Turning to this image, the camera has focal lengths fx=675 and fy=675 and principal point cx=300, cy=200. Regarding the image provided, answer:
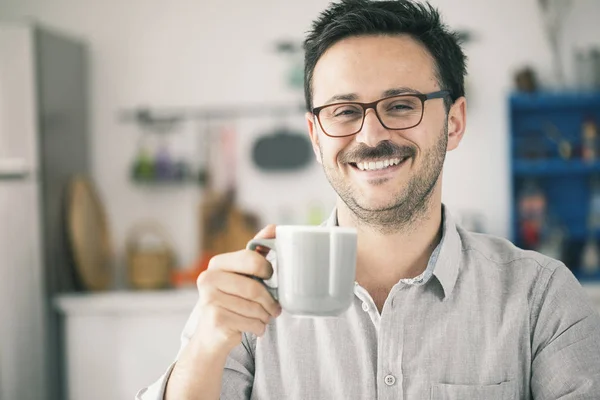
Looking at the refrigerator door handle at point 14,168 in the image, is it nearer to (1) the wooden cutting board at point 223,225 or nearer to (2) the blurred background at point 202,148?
(2) the blurred background at point 202,148

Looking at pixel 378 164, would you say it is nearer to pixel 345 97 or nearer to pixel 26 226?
pixel 345 97

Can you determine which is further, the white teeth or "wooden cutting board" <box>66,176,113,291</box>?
"wooden cutting board" <box>66,176,113,291</box>

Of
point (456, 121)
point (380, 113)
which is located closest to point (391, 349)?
point (380, 113)

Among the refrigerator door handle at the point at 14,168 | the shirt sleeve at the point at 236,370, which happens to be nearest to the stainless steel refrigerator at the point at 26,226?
the refrigerator door handle at the point at 14,168

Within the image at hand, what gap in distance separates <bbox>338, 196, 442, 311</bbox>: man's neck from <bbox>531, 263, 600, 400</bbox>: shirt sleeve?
0.26m

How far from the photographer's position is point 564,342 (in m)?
1.26

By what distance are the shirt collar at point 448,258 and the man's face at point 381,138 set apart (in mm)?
85

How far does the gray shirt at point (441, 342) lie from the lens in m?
1.28

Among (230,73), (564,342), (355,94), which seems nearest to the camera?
(564,342)

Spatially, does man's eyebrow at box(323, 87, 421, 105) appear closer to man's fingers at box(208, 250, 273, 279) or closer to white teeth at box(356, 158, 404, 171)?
white teeth at box(356, 158, 404, 171)

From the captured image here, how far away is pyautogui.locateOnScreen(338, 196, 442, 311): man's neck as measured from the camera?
56.2 inches

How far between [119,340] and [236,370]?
2109mm

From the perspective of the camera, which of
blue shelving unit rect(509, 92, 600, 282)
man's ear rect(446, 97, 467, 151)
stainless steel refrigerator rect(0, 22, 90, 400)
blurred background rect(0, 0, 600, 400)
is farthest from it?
blue shelving unit rect(509, 92, 600, 282)

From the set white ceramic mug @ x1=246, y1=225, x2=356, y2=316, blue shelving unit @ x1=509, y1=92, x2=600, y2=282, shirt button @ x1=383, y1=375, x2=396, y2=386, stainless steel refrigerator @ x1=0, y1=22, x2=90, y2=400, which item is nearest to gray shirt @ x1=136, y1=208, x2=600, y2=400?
shirt button @ x1=383, y1=375, x2=396, y2=386
